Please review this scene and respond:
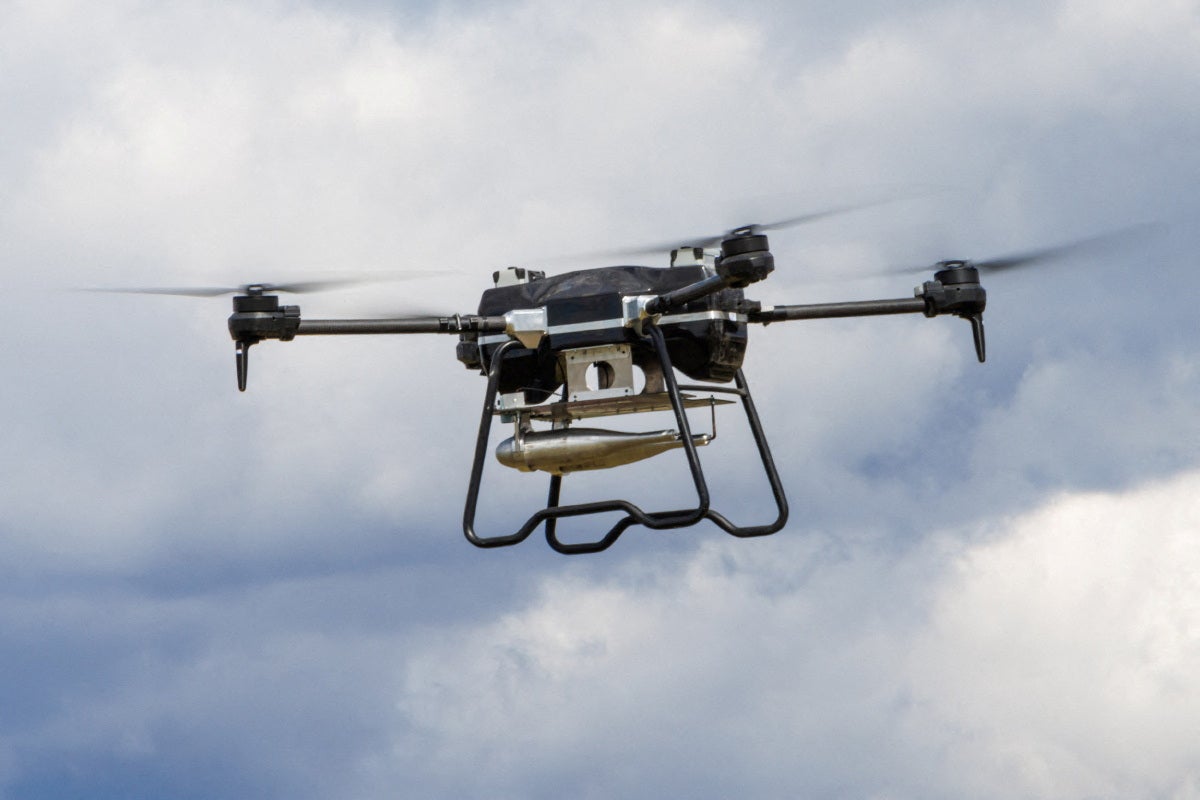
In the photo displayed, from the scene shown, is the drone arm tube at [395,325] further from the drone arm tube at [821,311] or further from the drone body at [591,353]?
the drone arm tube at [821,311]

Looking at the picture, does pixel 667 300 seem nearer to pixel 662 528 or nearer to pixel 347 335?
pixel 662 528

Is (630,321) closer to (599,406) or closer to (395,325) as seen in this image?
(599,406)

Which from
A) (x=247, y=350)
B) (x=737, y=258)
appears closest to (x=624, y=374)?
(x=737, y=258)

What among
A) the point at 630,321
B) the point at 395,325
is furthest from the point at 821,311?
the point at 395,325

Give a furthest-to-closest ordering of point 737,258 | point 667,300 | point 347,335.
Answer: point 347,335
point 667,300
point 737,258

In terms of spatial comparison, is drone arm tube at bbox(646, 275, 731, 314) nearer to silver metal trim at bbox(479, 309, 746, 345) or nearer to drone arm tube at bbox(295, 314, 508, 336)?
silver metal trim at bbox(479, 309, 746, 345)
